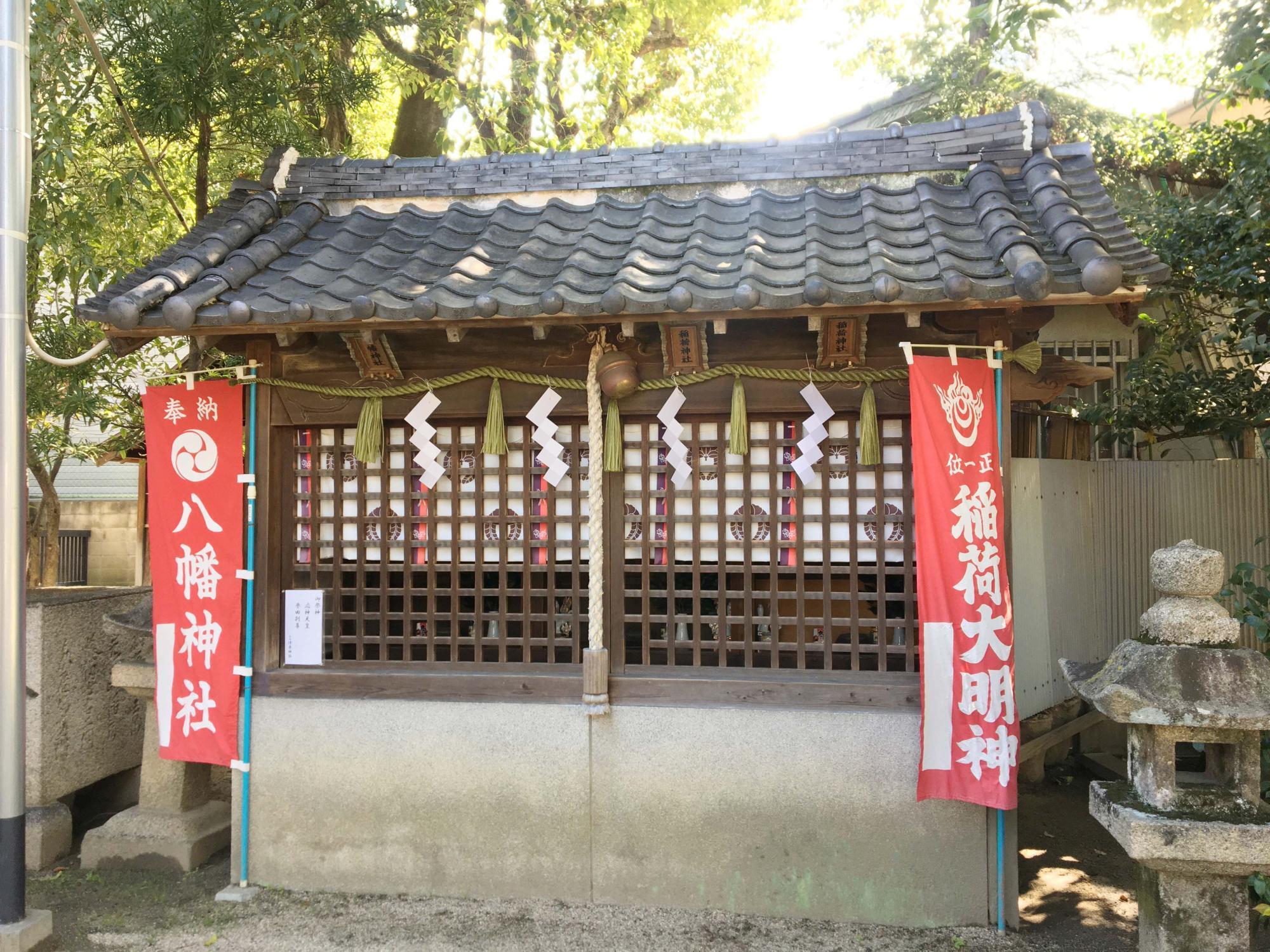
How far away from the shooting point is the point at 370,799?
607 centimetres

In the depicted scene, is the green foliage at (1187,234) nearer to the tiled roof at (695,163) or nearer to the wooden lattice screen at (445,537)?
the tiled roof at (695,163)

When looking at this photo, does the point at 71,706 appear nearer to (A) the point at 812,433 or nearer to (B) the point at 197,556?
(B) the point at 197,556

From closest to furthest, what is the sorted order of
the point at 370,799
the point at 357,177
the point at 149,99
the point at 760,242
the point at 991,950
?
1. the point at 991,950
2. the point at 760,242
3. the point at 370,799
4. the point at 357,177
5. the point at 149,99

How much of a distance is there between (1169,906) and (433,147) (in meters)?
12.2

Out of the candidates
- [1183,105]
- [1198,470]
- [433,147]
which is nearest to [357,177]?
[433,147]

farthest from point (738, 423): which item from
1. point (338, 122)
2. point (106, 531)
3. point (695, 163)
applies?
point (106, 531)

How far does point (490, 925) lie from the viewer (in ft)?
18.3

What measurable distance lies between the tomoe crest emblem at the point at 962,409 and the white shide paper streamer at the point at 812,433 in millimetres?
698

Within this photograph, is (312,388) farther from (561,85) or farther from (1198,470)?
(561,85)

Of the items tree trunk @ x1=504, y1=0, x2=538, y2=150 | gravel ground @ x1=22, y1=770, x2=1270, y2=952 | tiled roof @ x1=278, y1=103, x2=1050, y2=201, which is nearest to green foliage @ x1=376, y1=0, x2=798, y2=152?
tree trunk @ x1=504, y1=0, x2=538, y2=150

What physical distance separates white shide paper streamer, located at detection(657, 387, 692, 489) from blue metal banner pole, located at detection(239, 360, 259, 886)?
9.07ft

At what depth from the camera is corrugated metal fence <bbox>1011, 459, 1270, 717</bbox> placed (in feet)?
26.8

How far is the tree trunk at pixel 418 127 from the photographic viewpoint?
42.5 ft

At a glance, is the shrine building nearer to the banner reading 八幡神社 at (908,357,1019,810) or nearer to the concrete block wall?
the banner reading 八幡神社 at (908,357,1019,810)
